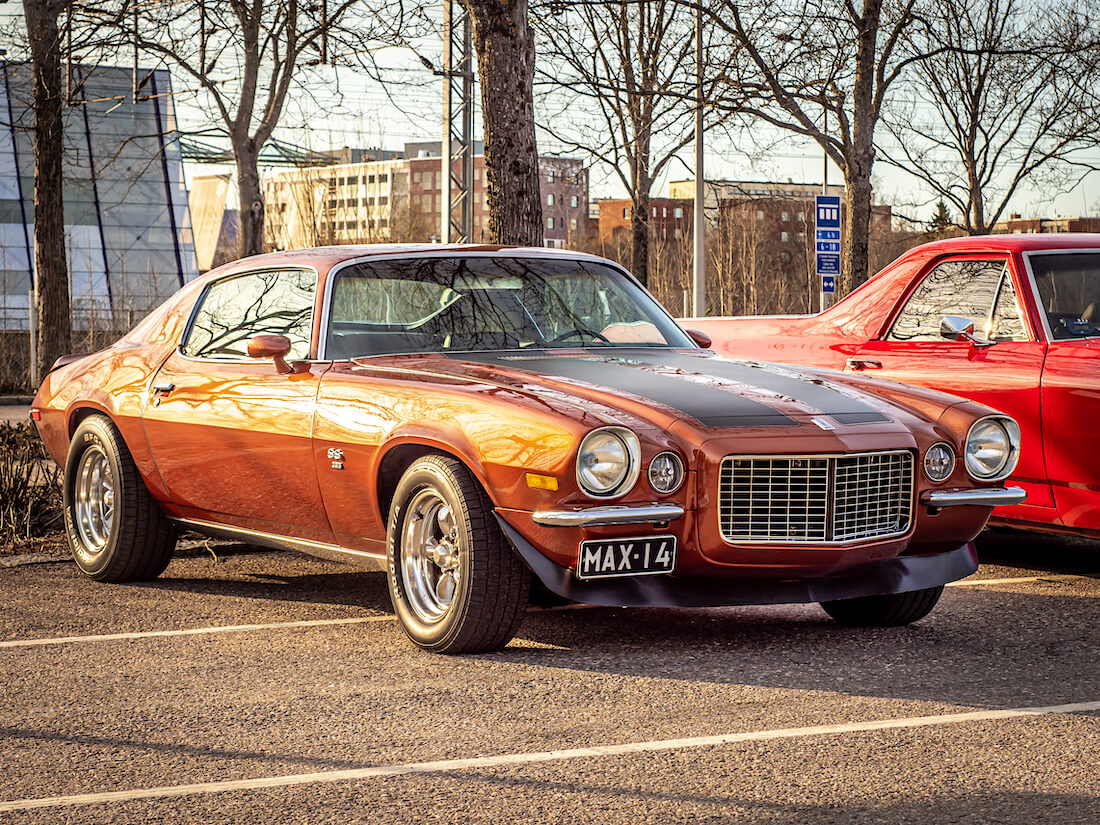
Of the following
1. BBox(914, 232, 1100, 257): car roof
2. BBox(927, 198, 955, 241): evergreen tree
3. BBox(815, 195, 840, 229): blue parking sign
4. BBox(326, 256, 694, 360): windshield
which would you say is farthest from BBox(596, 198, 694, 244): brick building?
BBox(326, 256, 694, 360): windshield

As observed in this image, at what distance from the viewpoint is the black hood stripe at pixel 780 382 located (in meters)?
5.69

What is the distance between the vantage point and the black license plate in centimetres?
520

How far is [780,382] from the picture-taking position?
6016 mm

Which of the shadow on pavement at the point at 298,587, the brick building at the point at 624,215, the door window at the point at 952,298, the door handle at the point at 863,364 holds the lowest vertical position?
the shadow on pavement at the point at 298,587

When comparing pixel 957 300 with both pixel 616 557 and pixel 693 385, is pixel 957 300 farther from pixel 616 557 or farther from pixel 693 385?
pixel 616 557

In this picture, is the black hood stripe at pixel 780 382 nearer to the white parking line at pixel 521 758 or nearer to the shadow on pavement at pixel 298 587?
the white parking line at pixel 521 758

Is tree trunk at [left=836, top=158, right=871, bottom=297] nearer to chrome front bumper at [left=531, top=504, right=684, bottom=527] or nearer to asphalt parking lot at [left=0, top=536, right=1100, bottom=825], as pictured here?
asphalt parking lot at [left=0, top=536, right=1100, bottom=825]

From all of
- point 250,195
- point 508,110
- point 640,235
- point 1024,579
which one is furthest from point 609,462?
point 640,235

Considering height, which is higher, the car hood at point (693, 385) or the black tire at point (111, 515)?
the car hood at point (693, 385)

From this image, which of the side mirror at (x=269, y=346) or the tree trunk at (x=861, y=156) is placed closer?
the side mirror at (x=269, y=346)

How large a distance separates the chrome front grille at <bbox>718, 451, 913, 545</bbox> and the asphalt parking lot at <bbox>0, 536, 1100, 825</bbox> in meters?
0.49

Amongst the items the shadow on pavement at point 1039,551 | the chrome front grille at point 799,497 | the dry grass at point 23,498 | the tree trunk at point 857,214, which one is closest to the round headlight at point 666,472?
the chrome front grille at point 799,497

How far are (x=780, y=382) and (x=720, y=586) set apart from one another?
1004mm

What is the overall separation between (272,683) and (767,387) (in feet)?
7.19
